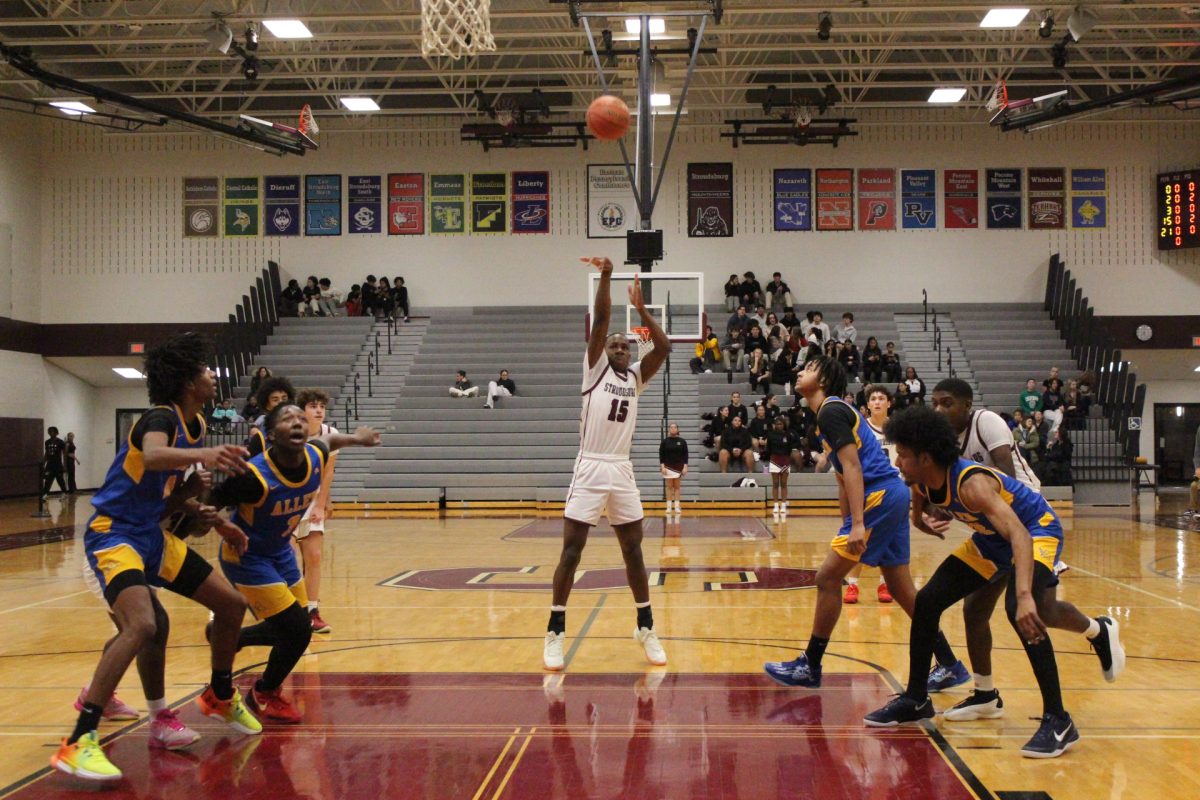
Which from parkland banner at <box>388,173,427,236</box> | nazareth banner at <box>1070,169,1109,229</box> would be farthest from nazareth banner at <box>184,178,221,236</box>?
nazareth banner at <box>1070,169,1109,229</box>

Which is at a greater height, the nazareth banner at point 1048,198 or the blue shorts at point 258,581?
the nazareth banner at point 1048,198

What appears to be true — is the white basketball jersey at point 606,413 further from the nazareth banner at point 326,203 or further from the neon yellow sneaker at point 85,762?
the nazareth banner at point 326,203

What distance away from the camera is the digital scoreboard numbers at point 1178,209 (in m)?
26.1

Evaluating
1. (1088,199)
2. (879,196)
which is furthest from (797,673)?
(1088,199)

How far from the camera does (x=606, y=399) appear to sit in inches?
267

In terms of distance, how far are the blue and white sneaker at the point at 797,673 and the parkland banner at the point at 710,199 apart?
73.5ft

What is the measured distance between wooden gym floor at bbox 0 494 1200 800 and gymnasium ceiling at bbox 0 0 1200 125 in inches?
515

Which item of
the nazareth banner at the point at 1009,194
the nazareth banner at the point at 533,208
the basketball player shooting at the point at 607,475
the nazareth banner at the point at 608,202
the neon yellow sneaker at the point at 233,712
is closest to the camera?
the neon yellow sneaker at the point at 233,712

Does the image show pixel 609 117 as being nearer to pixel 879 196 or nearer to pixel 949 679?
pixel 949 679

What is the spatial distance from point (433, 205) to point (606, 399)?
22466 millimetres

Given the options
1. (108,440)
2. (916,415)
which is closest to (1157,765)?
(916,415)

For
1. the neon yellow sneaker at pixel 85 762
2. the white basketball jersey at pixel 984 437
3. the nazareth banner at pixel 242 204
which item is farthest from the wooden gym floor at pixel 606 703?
the nazareth banner at pixel 242 204

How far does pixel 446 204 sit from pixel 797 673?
78.0 feet

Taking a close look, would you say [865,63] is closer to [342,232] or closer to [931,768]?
[342,232]
